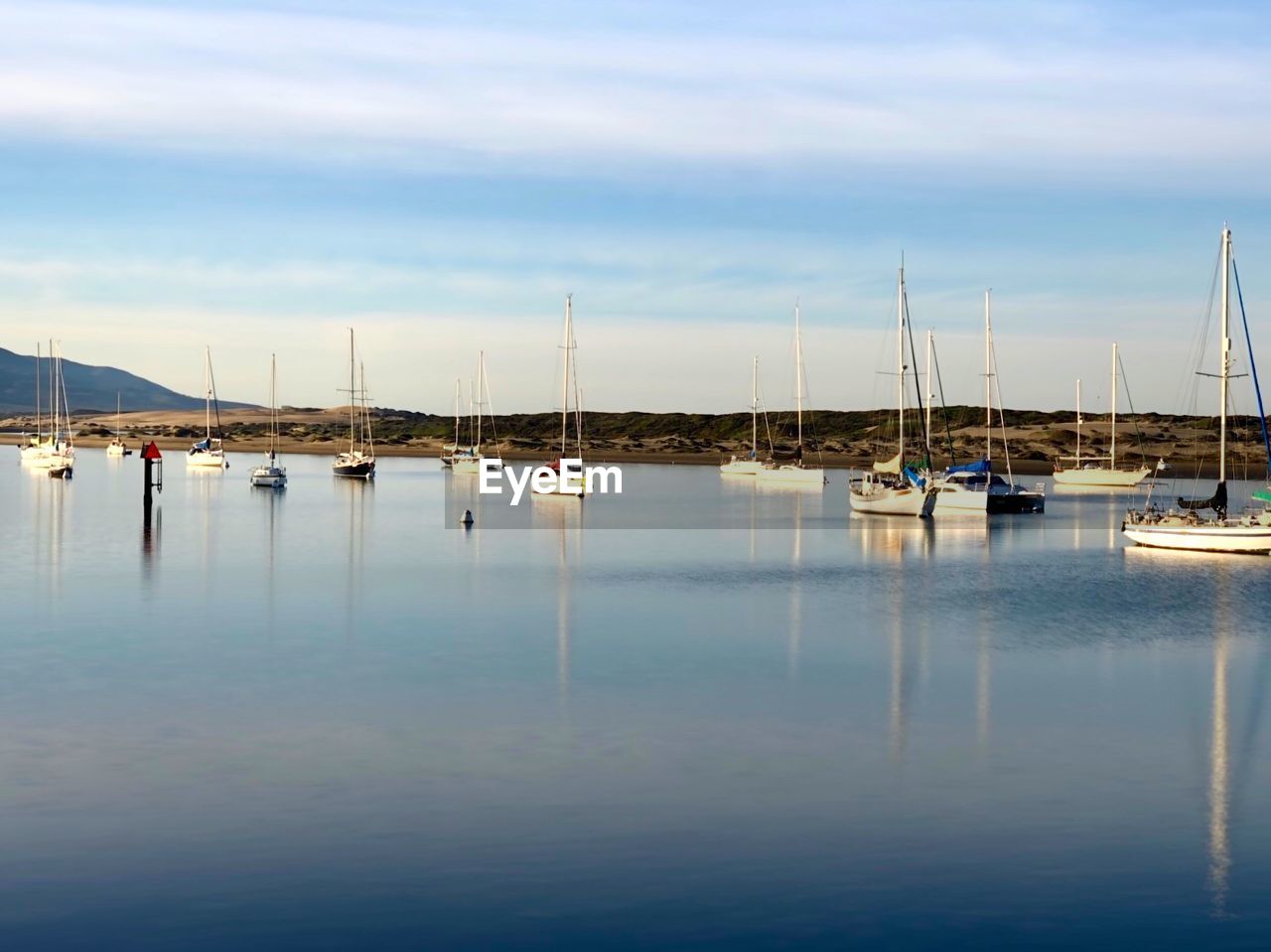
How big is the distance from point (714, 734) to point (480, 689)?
4714 millimetres

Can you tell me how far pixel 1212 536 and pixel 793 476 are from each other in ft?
186

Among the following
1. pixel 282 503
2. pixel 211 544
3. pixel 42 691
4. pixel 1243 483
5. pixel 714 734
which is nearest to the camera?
pixel 714 734

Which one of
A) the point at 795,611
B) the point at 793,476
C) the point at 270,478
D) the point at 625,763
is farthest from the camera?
the point at 793,476

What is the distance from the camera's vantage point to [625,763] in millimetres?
17812

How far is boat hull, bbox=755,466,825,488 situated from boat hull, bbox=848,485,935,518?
102ft

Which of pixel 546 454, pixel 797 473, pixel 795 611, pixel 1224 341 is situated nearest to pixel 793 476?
pixel 797 473

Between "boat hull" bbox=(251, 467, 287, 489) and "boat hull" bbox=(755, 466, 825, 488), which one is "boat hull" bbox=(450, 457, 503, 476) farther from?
"boat hull" bbox=(251, 467, 287, 489)

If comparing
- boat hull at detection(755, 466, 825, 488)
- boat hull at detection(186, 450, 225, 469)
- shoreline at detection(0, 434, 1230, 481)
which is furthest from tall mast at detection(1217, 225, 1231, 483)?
boat hull at detection(186, 450, 225, 469)

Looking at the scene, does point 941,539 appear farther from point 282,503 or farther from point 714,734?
point 714,734

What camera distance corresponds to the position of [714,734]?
19.5 meters

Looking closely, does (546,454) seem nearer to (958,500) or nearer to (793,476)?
(793,476)

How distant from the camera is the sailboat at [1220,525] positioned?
4934cm

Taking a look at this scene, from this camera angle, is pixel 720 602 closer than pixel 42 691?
No

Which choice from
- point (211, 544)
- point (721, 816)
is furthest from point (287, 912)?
point (211, 544)
